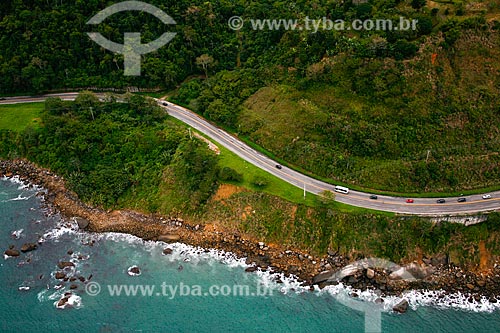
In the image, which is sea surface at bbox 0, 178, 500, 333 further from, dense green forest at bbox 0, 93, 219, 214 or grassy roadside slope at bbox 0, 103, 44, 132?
grassy roadside slope at bbox 0, 103, 44, 132

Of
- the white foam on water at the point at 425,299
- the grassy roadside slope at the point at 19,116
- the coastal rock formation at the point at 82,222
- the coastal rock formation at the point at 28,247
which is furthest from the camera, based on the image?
the grassy roadside slope at the point at 19,116

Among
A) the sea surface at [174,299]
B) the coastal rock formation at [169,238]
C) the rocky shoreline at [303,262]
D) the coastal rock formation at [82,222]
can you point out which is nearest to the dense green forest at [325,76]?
the rocky shoreline at [303,262]

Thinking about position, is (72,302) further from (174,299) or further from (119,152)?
(119,152)

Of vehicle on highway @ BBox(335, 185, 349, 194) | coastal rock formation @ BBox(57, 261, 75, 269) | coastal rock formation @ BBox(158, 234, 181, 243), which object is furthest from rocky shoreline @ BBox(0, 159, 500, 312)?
vehicle on highway @ BBox(335, 185, 349, 194)

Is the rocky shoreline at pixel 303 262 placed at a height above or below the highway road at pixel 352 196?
below

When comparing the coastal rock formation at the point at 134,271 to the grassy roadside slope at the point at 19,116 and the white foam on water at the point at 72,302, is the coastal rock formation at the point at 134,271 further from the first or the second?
the grassy roadside slope at the point at 19,116

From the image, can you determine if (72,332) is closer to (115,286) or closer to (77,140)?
(115,286)
